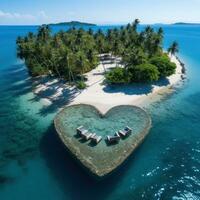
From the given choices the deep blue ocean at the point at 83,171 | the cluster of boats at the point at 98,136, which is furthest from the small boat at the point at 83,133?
the deep blue ocean at the point at 83,171

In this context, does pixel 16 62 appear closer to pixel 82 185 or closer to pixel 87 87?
pixel 87 87

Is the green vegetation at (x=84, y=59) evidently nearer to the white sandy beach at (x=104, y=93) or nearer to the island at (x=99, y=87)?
the island at (x=99, y=87)

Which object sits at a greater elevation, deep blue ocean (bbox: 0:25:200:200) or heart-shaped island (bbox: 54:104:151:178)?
heart-shaped island (bbox: 54:104:151:178)

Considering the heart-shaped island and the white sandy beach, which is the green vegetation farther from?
the heart-shaped island

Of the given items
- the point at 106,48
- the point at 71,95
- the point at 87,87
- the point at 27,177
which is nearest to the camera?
the point at 27,177

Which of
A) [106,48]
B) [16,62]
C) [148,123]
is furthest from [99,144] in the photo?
[16,62]

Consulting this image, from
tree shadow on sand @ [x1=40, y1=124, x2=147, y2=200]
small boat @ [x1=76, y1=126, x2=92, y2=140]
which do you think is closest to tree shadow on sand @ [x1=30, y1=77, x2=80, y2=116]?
small boat @ [x1=76, y1=126, x2=92, y2=140]

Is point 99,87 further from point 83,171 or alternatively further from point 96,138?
point 83,171
